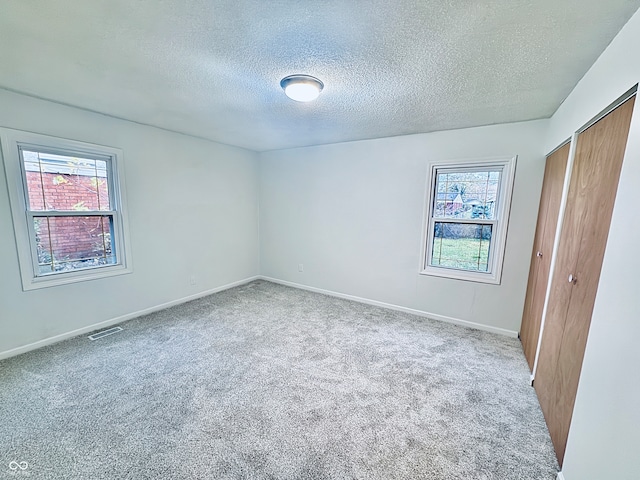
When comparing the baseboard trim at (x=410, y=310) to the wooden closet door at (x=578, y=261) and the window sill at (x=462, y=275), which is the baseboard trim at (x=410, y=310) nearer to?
the window sill at (x=462, y=275)

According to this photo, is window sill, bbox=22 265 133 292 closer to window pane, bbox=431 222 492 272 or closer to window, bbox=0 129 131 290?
window, bbox=0 129 131 290

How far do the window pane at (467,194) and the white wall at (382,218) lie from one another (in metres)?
0.20

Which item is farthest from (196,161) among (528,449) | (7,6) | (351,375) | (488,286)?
(528,449)

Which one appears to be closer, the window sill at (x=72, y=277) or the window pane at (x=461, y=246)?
the window sill at (x=72, y=277)

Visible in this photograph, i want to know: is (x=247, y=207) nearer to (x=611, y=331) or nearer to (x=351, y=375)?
(x=351, y=375)

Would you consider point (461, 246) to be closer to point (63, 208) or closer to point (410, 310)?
point (410, 310)

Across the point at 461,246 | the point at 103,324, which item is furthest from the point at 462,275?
the point at 103,324

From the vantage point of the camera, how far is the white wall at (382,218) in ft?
9.12

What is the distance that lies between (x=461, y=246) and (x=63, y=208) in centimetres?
439

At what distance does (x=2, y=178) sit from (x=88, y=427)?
222 centimetres

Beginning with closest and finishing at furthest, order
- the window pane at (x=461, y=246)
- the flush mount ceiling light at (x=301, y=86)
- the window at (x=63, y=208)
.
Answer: the flush mount ceiling light at (x=301, y=86)
the window at (x=63, y=208)
the window pane at (x=461, y=246)

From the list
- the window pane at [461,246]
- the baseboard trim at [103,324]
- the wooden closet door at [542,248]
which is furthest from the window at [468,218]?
the baseboard trim at [103,324]

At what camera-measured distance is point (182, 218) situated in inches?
141

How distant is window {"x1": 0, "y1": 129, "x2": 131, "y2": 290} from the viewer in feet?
7.63
